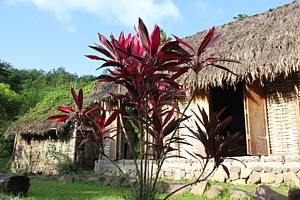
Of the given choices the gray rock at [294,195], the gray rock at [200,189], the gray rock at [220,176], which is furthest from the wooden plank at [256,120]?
the gray rock at [294,195]

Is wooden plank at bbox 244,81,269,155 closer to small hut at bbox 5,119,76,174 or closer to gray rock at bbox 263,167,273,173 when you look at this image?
gray rock at bbox 263,167,273,173

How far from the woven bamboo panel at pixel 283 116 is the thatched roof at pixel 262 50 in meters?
0.35

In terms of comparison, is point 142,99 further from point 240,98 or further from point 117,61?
point 240,98

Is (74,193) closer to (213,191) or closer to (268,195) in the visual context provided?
(213,191)

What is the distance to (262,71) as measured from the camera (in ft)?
17.4

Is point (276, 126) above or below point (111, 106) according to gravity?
below

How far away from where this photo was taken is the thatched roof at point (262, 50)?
519 centimetres

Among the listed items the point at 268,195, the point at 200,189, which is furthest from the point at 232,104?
the point at 268,195

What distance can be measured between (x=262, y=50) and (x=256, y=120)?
134 centimetres

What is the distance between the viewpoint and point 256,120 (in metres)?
5.64

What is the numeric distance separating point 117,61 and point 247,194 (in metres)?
2.46

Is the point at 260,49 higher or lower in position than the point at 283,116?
higher

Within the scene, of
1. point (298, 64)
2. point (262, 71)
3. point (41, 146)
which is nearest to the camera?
point (298, 64)

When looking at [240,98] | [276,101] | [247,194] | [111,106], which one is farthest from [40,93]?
[247,194]
